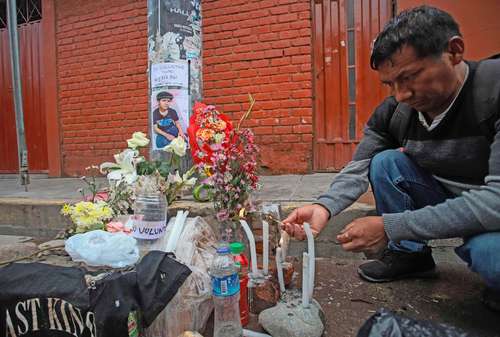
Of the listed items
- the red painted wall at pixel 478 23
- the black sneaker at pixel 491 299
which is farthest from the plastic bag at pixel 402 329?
the red painted wall at pixel 478 23

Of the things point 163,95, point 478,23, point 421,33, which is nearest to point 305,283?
point 421,33

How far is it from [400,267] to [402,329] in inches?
35.3

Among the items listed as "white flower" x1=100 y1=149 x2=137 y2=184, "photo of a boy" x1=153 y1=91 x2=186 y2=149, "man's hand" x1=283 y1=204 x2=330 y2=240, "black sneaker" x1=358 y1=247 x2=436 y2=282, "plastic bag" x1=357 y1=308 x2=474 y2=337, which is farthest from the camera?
"photo of a boy" x1=153 y1=91 x2=186 y2=149

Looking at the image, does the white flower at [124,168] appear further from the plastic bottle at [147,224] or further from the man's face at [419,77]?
the man's face at [419,77]

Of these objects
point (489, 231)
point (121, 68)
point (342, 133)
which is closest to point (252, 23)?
point (342, 133)

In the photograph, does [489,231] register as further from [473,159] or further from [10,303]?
[10,303]

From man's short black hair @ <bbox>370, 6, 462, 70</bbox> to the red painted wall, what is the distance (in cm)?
292

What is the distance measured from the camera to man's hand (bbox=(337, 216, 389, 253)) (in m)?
1.51

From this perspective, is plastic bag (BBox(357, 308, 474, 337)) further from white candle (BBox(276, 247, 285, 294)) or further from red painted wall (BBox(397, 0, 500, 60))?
red painted wall (BBox(397, 0, 500, 60))

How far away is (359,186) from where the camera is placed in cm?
196

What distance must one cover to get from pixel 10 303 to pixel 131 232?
0.61 m

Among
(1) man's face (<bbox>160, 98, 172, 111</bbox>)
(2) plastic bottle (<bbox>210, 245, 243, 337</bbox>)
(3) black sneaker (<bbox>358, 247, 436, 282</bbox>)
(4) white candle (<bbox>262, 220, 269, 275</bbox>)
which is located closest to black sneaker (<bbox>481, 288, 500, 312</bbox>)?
(3) black sneaker (<bbox>358, 247, 436, 282</bbox>)

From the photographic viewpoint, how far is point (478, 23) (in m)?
3.87

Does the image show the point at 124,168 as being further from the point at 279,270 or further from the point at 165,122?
the point at 279,270
